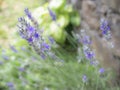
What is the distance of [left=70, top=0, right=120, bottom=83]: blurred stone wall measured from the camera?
240cm

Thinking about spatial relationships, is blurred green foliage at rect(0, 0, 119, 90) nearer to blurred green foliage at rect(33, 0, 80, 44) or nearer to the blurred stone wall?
blurred green foliage at rect(33, 0, 80, 44)

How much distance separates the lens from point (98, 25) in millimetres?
2859

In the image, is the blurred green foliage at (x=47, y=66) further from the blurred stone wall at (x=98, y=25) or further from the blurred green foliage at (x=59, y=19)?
the blurred stone wall at (x=98, y=25)

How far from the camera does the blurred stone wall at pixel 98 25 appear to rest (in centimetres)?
240

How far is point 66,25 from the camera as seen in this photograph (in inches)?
149

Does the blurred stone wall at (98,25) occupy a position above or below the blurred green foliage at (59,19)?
below

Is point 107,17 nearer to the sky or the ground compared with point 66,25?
nearer to the ground

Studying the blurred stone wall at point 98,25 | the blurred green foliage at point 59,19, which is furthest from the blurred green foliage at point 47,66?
the blurred stone wall at point 98,25

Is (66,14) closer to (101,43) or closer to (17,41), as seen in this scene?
(17,41)

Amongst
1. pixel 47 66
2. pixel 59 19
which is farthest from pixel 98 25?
pixel 59 19

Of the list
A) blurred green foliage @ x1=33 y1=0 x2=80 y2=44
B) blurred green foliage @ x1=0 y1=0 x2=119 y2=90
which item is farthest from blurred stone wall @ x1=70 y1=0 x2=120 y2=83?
blurred green foliage @ x1=33 y1=0 x2=80 y2=44

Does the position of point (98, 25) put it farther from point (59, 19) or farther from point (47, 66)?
point (59, 19)

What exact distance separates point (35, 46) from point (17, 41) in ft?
8.31

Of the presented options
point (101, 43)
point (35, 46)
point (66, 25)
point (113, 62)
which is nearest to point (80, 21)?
point (66, 25)
